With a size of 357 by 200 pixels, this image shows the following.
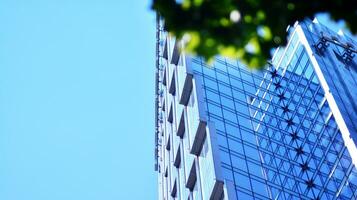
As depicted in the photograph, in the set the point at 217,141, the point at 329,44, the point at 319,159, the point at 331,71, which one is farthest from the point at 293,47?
the point at 217,141

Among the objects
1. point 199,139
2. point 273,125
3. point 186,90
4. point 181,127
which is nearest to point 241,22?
point 199,139

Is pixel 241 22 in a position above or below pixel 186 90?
below

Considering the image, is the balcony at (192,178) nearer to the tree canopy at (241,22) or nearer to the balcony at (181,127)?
the balcony at (181,127)

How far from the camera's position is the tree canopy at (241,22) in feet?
22.2

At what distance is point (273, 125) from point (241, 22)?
112 ft

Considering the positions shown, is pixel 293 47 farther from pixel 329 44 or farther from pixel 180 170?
pixel 180 170

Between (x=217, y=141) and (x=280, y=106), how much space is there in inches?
420

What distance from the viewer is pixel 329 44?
4253 cm

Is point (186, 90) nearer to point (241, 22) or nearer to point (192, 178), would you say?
Answer: point (192, 178)

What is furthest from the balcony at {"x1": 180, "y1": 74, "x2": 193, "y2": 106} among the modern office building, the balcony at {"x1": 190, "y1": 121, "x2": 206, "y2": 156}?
the balcony at {"x1": 190, "y1": 121, "x2": 206, "y2": 156}

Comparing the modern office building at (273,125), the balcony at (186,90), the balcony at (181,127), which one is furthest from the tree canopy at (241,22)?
the balcony at (181,127)

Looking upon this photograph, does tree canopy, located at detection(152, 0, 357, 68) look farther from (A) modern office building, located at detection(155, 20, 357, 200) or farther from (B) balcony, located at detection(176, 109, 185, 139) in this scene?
(B) balcony, located at detection(176, 109, 185, 139)

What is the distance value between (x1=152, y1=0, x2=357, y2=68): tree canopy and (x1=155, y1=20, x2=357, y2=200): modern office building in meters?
22.9

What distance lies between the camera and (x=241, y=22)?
707 cm
